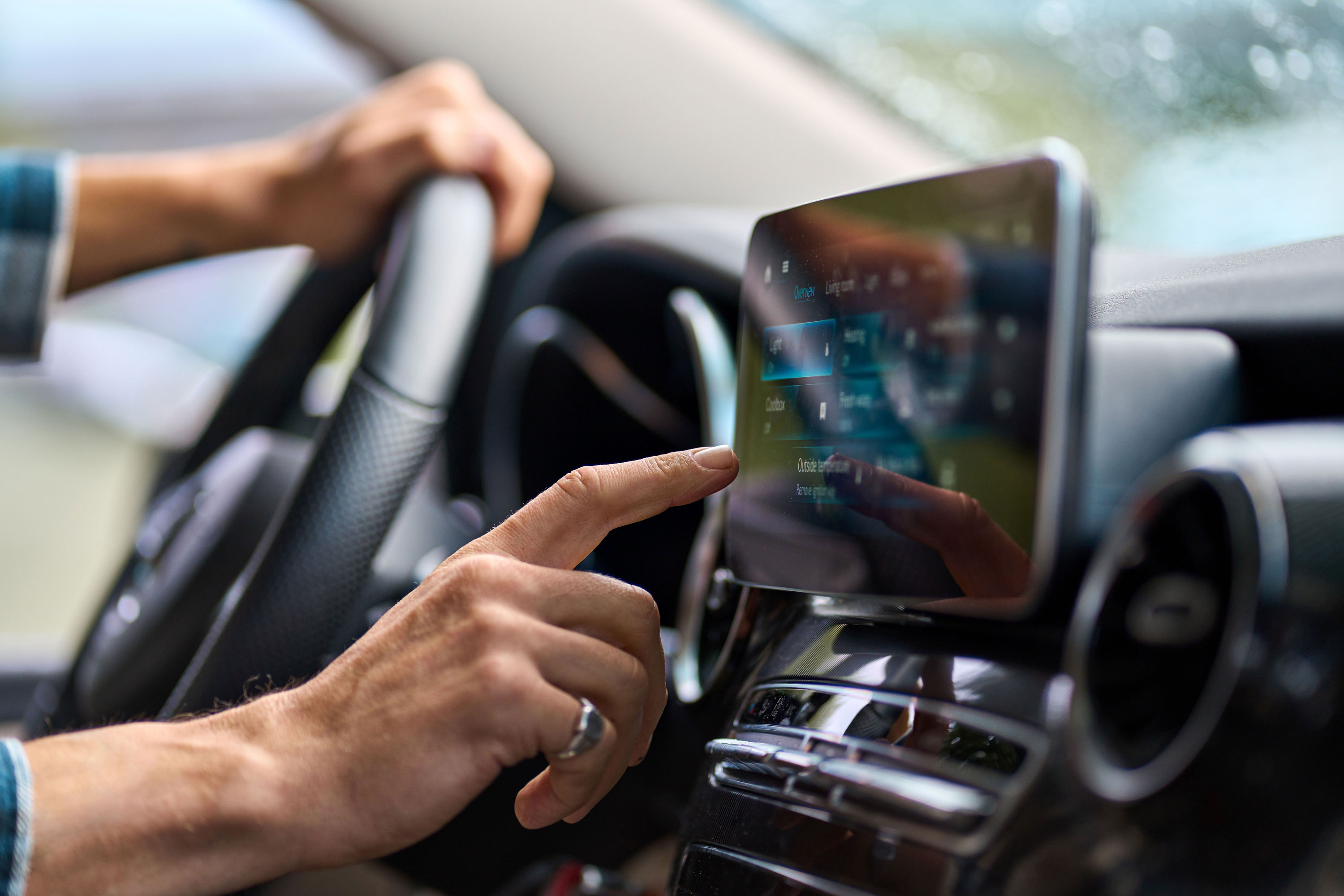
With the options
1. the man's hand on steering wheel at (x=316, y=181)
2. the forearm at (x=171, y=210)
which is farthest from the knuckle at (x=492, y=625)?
the forearm at (x=171, y=210)

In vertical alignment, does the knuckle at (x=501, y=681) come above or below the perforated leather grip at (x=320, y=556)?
above

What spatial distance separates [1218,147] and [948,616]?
0.65 metres

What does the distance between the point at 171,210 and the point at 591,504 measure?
2.57ft

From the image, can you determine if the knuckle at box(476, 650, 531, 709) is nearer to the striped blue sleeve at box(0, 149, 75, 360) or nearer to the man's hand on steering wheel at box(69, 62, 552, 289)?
the man's hand on steering wheel at box(69, 62, 552, 289)

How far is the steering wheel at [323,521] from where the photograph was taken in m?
0.54

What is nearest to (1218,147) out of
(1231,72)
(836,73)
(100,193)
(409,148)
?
(1231,72)

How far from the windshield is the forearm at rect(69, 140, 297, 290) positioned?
22.3 inches

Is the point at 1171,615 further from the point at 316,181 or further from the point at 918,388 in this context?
the point at 316,181

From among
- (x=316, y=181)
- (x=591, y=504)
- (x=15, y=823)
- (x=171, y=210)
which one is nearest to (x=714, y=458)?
(x=591, y=504)

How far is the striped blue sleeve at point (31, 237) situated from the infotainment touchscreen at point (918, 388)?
0.75 m

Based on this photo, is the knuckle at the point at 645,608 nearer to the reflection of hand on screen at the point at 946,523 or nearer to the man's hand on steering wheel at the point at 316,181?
the reflection of hand on screen at the point at 946,523

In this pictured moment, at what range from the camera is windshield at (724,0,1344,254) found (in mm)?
793

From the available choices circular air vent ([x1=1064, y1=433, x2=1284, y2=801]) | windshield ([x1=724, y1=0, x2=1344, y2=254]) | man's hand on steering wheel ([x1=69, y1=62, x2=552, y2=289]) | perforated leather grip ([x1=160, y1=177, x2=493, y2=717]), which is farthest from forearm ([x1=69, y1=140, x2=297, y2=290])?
circular air vent ([x1=1064, y1=433, x2=1284, y2=801])

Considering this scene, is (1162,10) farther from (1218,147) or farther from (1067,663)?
(1067,663)
